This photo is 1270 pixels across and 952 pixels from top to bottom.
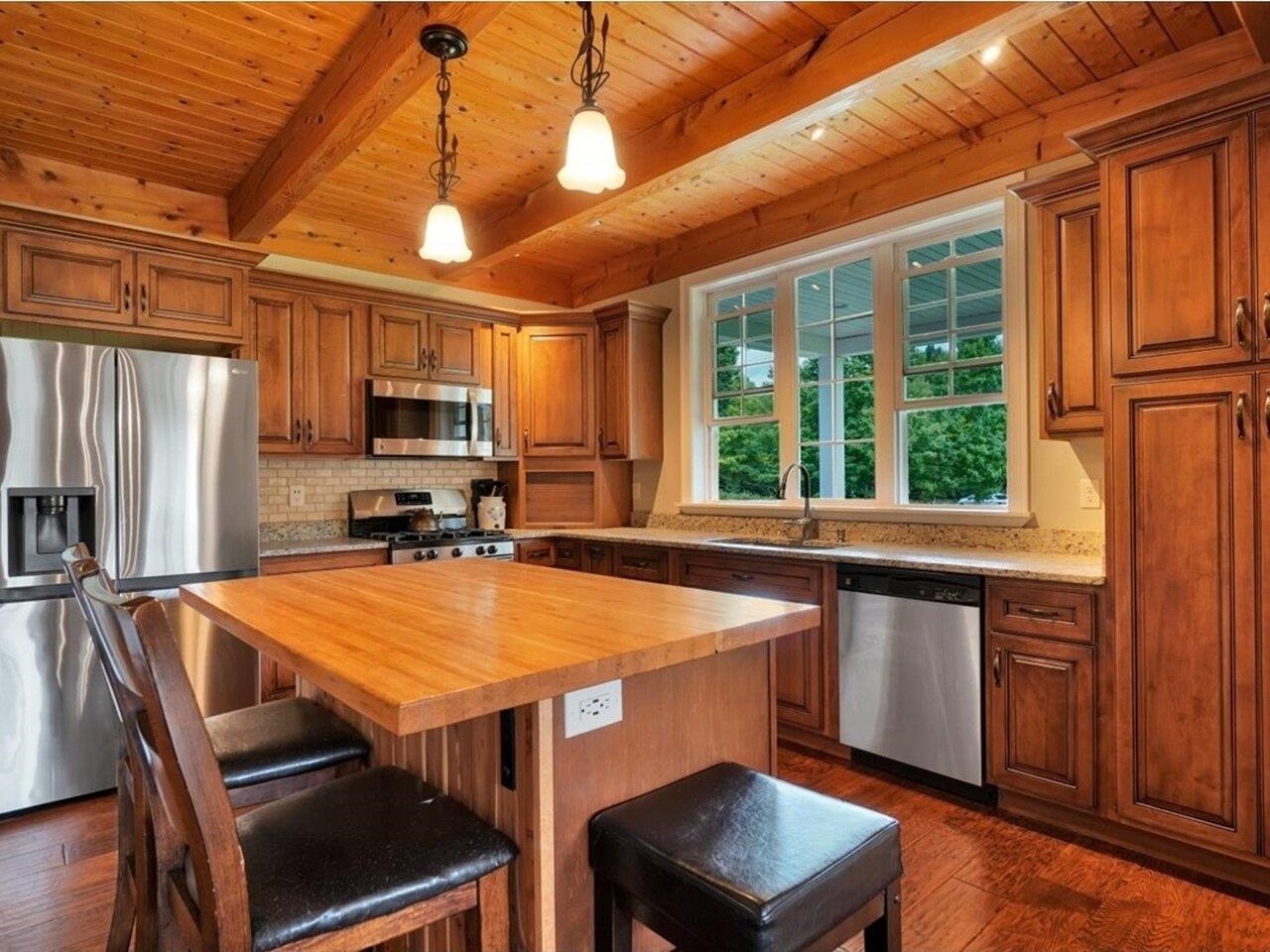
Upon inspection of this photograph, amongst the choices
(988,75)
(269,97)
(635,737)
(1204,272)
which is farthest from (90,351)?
(1204,272)

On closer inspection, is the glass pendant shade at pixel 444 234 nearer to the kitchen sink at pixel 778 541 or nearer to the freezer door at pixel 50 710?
the kitchen sink at pixel 778 541

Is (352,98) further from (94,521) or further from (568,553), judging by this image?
(568,553)

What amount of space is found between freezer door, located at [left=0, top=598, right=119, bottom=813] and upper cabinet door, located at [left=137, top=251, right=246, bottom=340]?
1283 millimetres

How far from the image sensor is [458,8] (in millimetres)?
2012

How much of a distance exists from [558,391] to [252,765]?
→ 344cm

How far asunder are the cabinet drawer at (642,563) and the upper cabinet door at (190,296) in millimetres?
2228

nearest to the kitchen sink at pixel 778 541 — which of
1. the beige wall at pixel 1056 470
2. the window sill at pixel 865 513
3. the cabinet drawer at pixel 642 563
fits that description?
the window sill at pixel 865 513

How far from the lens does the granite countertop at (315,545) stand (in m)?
3.44

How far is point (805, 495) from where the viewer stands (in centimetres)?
390

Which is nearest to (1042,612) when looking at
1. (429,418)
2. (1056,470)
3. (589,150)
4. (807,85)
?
(1056,470)

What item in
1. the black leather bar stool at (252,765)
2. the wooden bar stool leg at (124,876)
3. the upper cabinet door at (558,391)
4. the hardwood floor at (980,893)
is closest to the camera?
the black leather bar stool at (252,765)

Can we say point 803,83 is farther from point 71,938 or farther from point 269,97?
point 71,938

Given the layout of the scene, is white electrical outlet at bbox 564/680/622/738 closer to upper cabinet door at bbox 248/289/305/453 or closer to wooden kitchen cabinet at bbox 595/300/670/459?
upper cabinet door at bbox 248/289/305/453

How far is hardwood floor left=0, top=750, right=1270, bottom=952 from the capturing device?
6.23 ft
